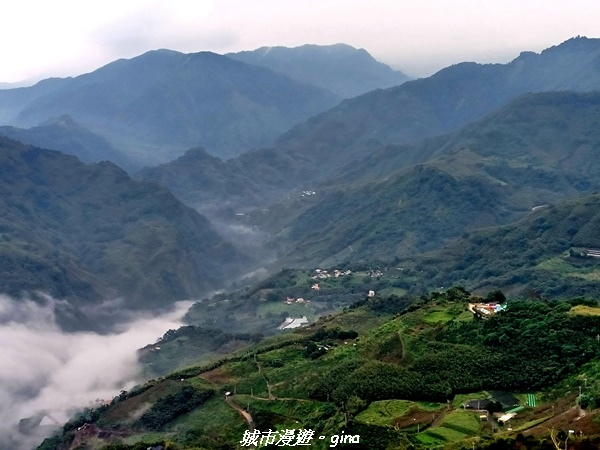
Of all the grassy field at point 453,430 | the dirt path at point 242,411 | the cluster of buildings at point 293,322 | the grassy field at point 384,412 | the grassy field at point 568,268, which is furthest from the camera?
the cluster of buildings at point 293,322

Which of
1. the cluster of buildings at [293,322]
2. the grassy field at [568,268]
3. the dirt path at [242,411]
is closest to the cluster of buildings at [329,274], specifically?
the cluster of buildings at [293,322]

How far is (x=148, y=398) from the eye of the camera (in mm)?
75312

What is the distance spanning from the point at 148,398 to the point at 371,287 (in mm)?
81976

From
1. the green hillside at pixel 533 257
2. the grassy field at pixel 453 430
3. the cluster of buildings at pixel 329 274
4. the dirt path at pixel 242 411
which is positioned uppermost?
the grassy field at pixel 453 430

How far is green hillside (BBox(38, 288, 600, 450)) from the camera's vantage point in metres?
47.8

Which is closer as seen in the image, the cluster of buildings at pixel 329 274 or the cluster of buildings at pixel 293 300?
the cluster of buildings at pixel 293 300

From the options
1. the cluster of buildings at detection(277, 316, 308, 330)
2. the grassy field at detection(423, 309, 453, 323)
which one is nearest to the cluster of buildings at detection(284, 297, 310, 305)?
the cluster of buildings at detection(277, 316, 308, 330)

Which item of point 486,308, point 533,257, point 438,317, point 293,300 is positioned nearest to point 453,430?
point 438,317

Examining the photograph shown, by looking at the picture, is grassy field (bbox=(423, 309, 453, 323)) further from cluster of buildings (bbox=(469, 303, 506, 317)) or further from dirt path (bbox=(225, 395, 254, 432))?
dirt path (bbox=(225, 395, 254, 432))

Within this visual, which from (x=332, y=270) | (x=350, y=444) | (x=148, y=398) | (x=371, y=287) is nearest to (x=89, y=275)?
(x=332, y=270)

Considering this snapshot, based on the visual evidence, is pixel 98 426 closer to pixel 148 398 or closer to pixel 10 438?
pixel 148 398

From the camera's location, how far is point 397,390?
181 feet

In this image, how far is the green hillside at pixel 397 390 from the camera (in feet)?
157

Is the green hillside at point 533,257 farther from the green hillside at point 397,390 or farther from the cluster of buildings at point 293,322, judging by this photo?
the green hillside at point 397,390
